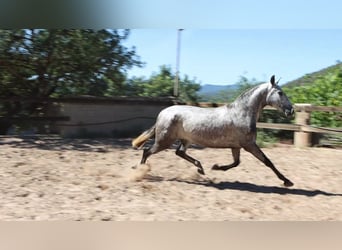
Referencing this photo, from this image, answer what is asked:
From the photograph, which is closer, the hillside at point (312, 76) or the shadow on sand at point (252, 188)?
the shadow on sand at point (252, 188)

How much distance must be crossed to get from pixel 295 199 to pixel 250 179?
1046 mm

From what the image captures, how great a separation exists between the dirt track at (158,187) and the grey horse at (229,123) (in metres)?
0.51

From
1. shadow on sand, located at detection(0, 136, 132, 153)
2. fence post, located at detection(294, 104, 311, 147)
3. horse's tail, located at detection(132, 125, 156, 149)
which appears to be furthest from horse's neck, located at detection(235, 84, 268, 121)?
fence post, located at detection(294, 104, 311, 147)

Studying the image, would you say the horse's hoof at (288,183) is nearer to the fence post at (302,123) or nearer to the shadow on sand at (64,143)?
the fence post at (302,123)

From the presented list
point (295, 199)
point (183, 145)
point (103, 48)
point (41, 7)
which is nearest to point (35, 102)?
point (103, 48)

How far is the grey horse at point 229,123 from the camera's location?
5379mm

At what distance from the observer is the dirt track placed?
158 inches

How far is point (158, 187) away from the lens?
16.6 feet

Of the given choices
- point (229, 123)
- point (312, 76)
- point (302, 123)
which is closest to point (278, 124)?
point (302, 123)

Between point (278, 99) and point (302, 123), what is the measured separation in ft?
10.8

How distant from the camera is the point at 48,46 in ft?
31.1

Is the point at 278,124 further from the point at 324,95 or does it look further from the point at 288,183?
the point at 288,183

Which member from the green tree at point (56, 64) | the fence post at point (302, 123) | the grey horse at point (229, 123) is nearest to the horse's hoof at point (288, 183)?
the grey horse at point (229, 123)

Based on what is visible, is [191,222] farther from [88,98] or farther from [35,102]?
[35,102]
